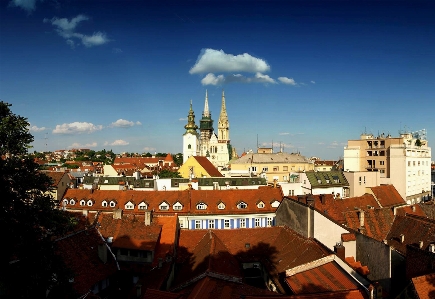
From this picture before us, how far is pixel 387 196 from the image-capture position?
52.4 meters

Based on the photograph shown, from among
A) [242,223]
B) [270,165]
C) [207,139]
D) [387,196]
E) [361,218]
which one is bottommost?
[242,223]

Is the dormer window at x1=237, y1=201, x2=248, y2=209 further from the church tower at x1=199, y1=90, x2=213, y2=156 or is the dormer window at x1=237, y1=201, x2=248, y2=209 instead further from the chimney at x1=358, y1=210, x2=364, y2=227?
the church tower at x1=199, y1=90, x2=213, y2=156

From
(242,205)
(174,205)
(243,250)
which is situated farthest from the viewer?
(242,205)

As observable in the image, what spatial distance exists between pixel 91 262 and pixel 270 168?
2297 inches

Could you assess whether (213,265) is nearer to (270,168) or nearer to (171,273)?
(171,273)

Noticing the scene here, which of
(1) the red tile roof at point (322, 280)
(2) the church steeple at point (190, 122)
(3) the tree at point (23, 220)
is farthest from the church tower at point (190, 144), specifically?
(3) the tree at point (23, 220)

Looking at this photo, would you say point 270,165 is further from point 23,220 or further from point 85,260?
point 23,220

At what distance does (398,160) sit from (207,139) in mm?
96381

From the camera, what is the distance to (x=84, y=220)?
111ft

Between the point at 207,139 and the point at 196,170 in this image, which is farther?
the point at 207,139

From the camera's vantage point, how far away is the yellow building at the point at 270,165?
8144cm

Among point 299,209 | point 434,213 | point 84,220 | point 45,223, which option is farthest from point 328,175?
point 45,223

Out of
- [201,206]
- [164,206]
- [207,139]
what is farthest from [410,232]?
[207,139]

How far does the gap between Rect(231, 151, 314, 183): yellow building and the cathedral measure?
122 feet
